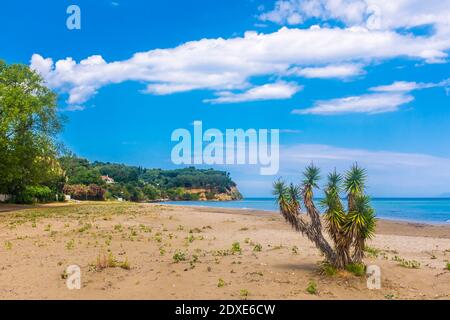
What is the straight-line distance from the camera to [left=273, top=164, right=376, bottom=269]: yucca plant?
1377 centimetres

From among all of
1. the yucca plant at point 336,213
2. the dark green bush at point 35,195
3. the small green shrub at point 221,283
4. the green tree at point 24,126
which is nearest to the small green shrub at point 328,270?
the yucca plant at point 336,213

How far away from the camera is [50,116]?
194 ft

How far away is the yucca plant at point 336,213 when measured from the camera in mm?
13773

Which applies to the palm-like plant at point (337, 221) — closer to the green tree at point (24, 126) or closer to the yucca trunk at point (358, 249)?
the yucca trunk at point (358, 249)

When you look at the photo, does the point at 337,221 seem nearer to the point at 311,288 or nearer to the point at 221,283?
the point at 311,288

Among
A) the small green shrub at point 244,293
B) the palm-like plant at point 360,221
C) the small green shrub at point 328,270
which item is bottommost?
the small green shrub at point 244,293

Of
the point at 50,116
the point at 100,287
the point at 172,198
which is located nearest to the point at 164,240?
the point at 100,287

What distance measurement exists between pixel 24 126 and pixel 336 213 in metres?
51.1

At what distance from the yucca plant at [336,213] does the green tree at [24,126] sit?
1753 inches

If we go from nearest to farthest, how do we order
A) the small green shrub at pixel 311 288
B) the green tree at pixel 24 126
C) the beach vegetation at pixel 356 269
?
1. the small green shrub at pixel 311 288
2. the beach vegetation at pixel 356 269
3. the green tree at pixel 24 126

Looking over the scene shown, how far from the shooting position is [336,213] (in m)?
14.0

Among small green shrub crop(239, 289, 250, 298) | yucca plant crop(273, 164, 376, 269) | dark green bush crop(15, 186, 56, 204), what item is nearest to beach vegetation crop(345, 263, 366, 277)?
yucca plant crop(273, 164, 376, 269)

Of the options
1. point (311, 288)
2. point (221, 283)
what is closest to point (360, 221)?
point (311, 288)
